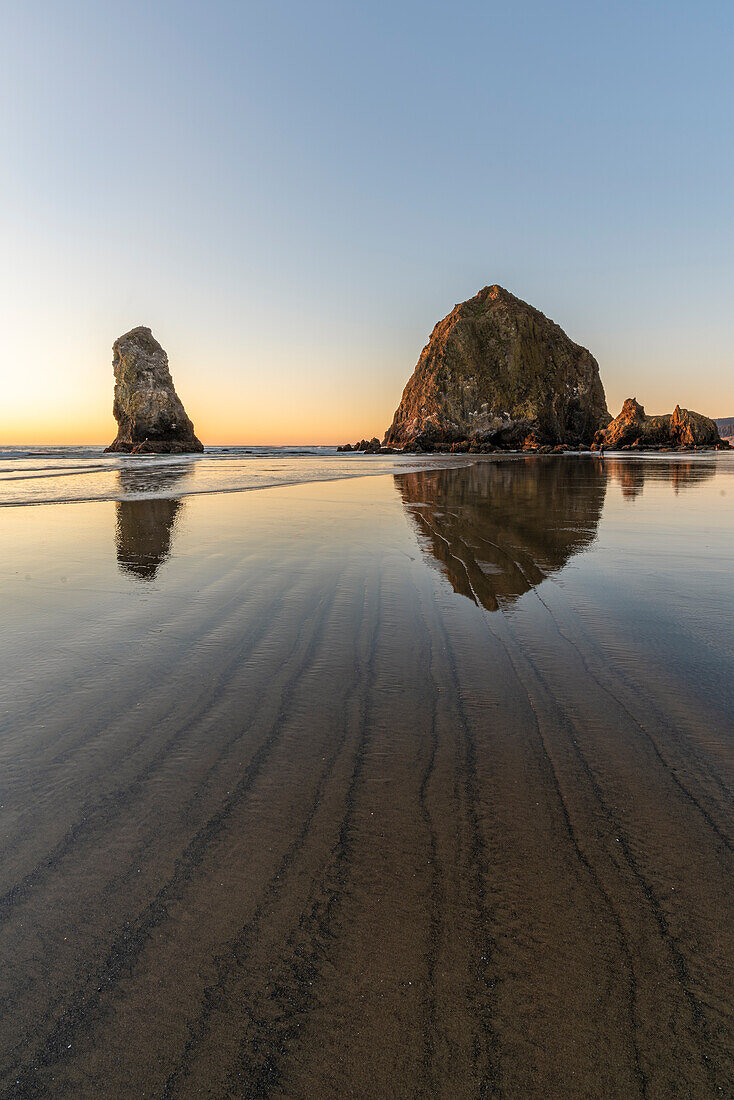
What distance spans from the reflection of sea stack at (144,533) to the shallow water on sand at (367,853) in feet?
6.39

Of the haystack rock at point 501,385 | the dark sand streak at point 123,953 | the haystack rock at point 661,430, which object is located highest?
the haystack rock at point 501,385

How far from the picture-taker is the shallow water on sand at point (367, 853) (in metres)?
1.28

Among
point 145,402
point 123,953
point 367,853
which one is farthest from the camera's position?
point 145,402

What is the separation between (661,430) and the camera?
81.9 meters

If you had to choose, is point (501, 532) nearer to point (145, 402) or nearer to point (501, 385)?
point (145, 402)

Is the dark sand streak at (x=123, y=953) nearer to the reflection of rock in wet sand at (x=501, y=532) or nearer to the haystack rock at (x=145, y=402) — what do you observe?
the reflection of rock in wet sand at (x=501, y=532)

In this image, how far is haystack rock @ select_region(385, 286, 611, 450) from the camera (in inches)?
3821

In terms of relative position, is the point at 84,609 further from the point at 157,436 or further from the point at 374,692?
the point at 157,436

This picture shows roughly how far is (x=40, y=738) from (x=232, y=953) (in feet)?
5.87

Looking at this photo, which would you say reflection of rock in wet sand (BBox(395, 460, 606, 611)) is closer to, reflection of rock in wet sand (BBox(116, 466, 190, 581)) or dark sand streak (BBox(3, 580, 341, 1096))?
dark sand streak (BBox(3, 580, 341, 1096))

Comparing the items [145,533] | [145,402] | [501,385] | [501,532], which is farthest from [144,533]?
[501,385]

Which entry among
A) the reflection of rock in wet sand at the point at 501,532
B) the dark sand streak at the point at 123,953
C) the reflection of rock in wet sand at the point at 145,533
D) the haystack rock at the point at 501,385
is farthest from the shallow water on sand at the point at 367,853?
the haystack rock at the point at 501,385

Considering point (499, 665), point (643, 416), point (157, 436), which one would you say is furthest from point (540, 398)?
point (499, 665)

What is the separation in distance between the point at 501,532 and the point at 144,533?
6428 mm
